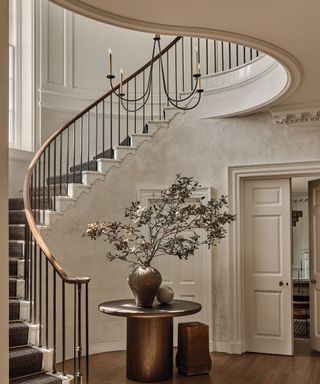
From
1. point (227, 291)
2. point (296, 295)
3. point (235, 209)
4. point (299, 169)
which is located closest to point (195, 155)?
point (235, 209)

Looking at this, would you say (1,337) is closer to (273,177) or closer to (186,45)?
(273,177)

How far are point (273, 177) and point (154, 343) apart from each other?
2.68 m

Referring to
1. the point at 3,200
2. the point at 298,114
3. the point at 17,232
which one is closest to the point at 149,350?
the point at 17,232

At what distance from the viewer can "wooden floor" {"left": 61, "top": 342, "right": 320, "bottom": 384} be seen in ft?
17.7

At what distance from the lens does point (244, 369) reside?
5828 millimetres

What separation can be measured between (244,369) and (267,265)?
144cm

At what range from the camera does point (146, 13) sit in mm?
3584

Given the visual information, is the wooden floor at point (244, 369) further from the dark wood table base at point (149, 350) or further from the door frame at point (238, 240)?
the door frame at point (238, 240)

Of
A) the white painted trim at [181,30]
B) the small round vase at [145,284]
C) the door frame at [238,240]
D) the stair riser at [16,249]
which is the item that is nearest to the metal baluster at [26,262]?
the stair riser at [16,249]

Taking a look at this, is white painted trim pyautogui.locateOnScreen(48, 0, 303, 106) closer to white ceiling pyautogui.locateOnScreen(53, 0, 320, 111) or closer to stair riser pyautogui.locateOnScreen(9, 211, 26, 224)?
white ceiling pyautogui.locateOnScreen(53, 0, 320, 111)

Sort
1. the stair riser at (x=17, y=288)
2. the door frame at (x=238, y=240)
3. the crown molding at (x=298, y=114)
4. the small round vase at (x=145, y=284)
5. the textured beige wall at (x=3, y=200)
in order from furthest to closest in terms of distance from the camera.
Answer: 1. the door frame at (x=238, y=240)
2. the crown molding at (x=298, y=114)
3. the small round vase at (x=145, y=284)
4. the stair riser at (x=17, y=288)
5. the textured beige wall at (x=3, y=200)

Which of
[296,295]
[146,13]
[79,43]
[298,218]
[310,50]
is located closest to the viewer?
[146,13]

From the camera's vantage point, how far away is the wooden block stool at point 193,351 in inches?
221

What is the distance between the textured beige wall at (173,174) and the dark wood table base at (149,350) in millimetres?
1388
